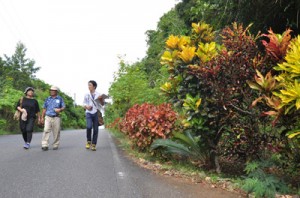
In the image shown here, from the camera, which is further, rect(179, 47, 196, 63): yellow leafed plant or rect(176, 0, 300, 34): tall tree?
rect(176, 0, 300, 34): tall tree

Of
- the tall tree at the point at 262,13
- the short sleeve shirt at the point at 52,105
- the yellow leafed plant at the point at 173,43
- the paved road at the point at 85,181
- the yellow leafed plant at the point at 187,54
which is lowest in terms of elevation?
the paved road at the point at 85,181

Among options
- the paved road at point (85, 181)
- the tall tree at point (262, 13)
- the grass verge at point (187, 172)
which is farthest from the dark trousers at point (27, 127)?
the tall tree at point (262, 13)

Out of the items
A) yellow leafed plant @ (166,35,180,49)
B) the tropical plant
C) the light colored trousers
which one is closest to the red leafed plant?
the tropical plant

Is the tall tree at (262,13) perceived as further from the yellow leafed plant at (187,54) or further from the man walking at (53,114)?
the man walking at (53,114)

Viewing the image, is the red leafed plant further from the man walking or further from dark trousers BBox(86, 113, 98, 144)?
the man walking

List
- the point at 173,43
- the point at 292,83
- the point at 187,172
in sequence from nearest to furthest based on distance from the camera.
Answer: the point at 292,83
the point at 173,43
the point at 187,172

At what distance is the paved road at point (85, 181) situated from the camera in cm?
503

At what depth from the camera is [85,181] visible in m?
5.80

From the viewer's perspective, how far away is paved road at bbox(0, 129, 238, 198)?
503cm

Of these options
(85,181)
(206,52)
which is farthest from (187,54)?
(85,181)

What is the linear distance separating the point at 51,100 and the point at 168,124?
14.7 ft

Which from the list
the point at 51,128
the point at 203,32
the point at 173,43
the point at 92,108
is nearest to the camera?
the point at 173,43

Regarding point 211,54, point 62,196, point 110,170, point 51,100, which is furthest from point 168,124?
point 51,100

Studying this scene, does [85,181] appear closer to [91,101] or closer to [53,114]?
[91,101]
